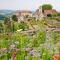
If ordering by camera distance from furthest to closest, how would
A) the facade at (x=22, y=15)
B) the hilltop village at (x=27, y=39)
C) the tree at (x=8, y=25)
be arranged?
the facade at (x=22, y=15), the tree at (x=8, y=25), the hilltop village at (x=27, y=39)

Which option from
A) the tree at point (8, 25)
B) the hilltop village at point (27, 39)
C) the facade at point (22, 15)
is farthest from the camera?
the facade at point (22, 15)

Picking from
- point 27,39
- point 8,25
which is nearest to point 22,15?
point 8,25

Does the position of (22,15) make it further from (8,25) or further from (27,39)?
(27,39)

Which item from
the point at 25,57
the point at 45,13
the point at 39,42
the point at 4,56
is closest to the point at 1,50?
the point at 4,56

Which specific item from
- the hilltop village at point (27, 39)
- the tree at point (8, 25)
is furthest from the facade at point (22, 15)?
the tree at point (8, 25)

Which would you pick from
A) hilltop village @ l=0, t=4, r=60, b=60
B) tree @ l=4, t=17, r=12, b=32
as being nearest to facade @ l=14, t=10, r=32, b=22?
hilltop village @ l=0, t=4, r=60, b=60

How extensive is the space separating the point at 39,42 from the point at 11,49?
51 cm

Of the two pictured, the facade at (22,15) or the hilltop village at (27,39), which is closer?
the hilltop village at (27,39)

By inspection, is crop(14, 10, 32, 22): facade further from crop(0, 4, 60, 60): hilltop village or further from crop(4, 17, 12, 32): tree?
crop(4, 17, 12, 32): tree

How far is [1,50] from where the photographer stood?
2564 millimetres

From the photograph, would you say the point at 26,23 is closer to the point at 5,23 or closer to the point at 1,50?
the point at 5,23

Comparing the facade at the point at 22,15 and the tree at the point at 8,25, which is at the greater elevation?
the facade at the point at 22,15

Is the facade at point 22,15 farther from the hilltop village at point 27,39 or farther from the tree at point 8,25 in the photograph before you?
the tree at point 8,25

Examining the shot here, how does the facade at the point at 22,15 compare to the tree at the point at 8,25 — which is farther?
the facade at the point at 22,15
